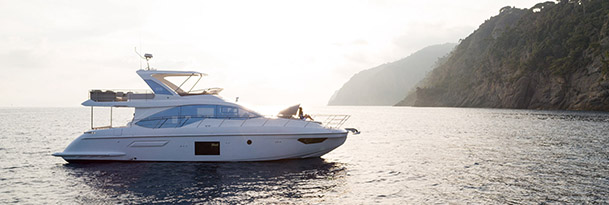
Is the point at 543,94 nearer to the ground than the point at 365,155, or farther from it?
farther from it

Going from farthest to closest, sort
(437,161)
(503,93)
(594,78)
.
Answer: (503,93) < (594,78) < (437,161)

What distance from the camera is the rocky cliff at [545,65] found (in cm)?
7925

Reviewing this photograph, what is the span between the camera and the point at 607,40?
258 feet

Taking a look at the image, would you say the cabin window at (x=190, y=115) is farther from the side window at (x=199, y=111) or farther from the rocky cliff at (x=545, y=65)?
the rocky cliff at (x=545, y=65)

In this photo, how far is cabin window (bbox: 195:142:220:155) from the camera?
18.6 meters

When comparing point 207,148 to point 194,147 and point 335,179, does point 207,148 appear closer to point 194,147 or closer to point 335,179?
point 194,147

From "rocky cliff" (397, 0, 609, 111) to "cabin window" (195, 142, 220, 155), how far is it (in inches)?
3172

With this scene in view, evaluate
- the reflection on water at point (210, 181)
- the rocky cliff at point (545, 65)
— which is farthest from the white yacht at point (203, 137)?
the rocky cliff at point (545, 65)

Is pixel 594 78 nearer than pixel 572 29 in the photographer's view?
Result: Yes

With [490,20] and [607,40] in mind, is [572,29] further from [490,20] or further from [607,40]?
[490,20]

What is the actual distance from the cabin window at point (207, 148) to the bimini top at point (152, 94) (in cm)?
242

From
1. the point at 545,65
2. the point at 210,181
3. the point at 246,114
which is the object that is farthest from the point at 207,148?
the point at 545,65

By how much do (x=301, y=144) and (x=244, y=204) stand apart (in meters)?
7.13

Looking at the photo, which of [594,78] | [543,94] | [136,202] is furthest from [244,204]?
[543,94]
